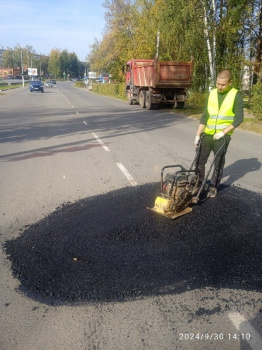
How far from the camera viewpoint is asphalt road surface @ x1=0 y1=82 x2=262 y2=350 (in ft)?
8.27

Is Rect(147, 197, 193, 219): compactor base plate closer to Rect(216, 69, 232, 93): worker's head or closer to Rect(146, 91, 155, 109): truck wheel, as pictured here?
Rect(216, 69, 232, 93): worker's head

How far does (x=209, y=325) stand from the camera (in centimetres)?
258

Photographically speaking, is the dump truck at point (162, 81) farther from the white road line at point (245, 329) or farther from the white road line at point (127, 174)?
the white road line at point (245, 329)

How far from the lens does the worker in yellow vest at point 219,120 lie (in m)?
4.78

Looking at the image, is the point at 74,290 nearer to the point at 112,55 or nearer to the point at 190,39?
the point at 190,39

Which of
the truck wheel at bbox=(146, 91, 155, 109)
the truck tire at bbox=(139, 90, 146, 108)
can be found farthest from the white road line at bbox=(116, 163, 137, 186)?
the truck tire at bbox=(139, 90, 146, 108)

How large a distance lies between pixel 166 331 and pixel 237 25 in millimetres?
19467

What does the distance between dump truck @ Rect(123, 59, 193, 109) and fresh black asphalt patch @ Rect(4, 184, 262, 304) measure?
51.0 feet

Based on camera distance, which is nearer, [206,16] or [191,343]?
[191,343]

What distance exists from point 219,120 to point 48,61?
159565 mm

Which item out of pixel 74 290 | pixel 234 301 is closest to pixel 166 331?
pixel 234 301

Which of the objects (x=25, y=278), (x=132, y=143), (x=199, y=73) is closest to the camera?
(x=25, y=278)

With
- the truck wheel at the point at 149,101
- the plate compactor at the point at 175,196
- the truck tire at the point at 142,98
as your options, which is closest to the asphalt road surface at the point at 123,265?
the plate compactor at the point at 175,196

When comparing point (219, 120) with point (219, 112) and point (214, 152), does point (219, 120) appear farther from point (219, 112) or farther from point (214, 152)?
point (214, 152)
